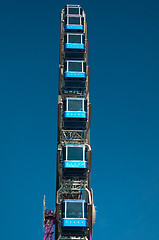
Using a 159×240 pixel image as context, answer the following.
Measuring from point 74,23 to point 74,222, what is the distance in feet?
84.2

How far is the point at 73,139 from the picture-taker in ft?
187

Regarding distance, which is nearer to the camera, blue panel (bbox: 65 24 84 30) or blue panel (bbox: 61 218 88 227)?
blue panel (bbox: 61 218 88 227)

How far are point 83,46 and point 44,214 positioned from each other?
19622mm

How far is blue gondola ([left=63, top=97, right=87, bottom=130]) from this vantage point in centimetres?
5531

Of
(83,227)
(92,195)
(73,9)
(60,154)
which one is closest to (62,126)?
(60,154)

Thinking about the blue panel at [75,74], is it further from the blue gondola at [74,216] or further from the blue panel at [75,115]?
the blue gondola at [74,216]

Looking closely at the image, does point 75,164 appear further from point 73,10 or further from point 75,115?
point 73,10

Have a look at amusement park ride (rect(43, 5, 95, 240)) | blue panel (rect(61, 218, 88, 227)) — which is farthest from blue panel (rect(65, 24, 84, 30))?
blue panel (rect(61, 218, 88, 227))

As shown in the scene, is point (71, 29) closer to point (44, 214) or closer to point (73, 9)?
point (73, 9)

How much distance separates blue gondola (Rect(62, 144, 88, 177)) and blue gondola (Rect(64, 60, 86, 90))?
8.51 metres

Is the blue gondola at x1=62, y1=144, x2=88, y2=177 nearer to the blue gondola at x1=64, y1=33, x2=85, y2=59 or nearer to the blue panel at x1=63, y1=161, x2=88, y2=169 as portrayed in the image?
the blue panel at x1=63, y1=161, x2=88, y2=169

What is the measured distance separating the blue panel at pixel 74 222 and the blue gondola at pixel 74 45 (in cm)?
2055

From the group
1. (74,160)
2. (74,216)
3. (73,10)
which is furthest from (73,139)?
(73,10)

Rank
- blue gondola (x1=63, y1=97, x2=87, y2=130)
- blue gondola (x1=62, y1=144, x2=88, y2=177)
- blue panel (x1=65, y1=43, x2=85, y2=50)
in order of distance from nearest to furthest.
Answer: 1. blue gondola (x1=62, y1=144, x2=88, y2=177)
2. blue gondola (x1=63, y1=97, x2=87, y2=130)
3. blue panel (x1=65, y1=43, x2=85, y2=50)
